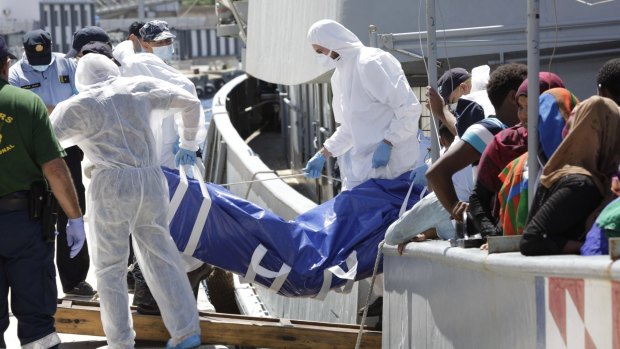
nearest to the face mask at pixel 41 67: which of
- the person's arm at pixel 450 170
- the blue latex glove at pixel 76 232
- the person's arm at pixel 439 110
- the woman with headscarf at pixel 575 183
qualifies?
the blue latex glove at pixel 76 232

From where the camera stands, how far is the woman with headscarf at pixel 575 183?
4.61m

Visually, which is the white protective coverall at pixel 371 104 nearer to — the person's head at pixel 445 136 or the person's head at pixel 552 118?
the person's head at pixel 445 136

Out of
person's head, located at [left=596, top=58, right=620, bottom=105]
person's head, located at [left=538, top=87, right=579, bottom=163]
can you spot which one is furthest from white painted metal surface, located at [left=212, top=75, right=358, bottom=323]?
person's head, located at [left=538, top=87, right=579, bottom=163]

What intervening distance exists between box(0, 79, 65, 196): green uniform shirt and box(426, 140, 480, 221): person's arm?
6.56 feet

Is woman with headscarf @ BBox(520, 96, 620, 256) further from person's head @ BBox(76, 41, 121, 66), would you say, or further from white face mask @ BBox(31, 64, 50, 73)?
white face mask @ BBox(31, 64, 50, 73)

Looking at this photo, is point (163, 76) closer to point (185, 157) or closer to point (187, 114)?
point (185, 157)

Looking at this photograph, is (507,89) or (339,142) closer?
(507,89)

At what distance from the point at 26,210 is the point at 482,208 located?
2.39 metres

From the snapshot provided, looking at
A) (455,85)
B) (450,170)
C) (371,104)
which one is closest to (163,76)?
(371,104)

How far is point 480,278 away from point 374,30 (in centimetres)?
490

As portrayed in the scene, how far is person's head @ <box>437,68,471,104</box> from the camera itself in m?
7.91

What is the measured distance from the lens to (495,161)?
568 centimetres

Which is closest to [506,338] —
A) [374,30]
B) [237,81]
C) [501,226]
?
[501,226]

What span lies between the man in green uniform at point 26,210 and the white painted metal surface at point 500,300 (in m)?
1.81
